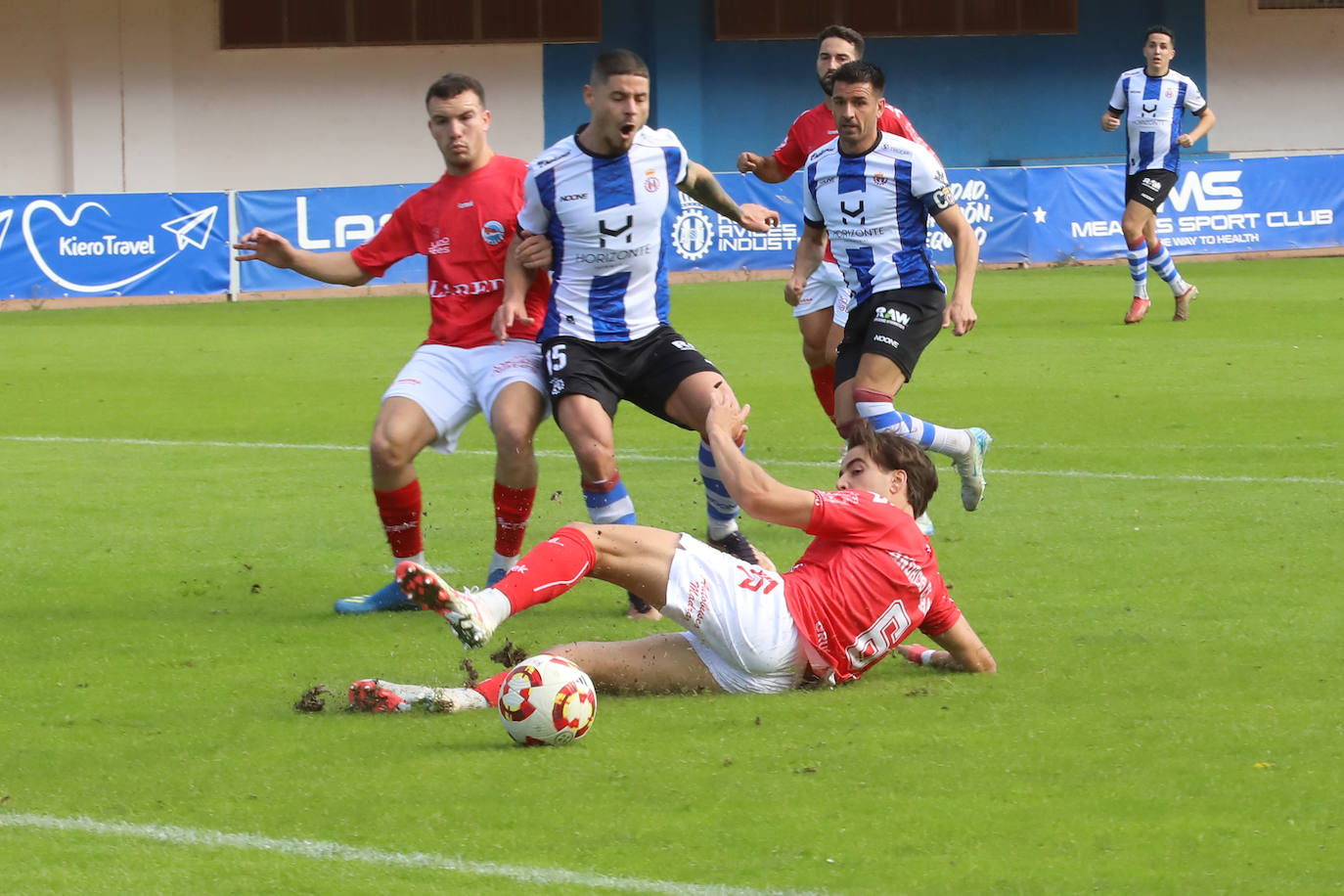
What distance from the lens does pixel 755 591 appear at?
5449mm

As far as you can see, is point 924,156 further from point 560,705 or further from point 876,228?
point 560,705

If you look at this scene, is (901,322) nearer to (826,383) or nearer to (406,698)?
(826,383)

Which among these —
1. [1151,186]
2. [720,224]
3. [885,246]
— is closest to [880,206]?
[885,246]

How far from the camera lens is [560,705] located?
198 inches

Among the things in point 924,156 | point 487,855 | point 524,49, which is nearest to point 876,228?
point 924,156

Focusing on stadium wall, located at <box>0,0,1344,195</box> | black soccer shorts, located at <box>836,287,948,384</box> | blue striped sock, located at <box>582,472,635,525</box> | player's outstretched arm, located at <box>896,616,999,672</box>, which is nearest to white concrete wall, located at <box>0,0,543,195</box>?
stadium wall, located at <box>0,0,1344,195</box>

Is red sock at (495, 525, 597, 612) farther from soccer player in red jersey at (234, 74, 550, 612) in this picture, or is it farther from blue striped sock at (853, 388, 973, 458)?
blue striped sock at (853, 388, 973, 458)

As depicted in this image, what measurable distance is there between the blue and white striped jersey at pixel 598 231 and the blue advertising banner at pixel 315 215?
51.9 ft

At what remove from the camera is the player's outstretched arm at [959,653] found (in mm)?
5781

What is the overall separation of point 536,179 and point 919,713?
2.84m

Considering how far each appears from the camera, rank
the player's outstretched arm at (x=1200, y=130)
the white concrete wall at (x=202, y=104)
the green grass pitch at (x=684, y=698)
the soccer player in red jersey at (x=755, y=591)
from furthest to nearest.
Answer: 1. the white concrete wall at (x=202, y=104)
2. the player's outstretched arm at (x=1200, y=130)
3. the soccer player in red jersey at (x=755, y=591)
4. the green grass pitch at (x=684, y=698)

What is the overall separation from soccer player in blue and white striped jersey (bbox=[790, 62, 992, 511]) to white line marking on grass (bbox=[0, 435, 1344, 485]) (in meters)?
1.72

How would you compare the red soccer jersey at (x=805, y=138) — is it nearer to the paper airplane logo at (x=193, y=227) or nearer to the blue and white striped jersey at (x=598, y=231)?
the blue and white striped jersey at (x=598, y=231)

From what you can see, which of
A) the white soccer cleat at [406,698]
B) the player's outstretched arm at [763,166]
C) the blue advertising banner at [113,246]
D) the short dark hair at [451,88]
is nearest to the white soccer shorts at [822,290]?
the player's outstretched arm at [763,166]
